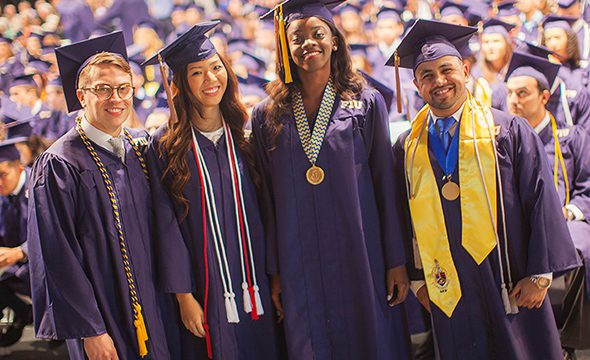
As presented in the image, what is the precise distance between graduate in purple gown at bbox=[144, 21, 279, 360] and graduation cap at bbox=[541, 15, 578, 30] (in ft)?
12.9

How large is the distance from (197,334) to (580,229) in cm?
254

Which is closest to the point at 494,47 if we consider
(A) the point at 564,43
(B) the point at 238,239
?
(A) the point at 564,43

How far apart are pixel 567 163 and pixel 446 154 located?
1.82m

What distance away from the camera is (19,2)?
33.0 ft

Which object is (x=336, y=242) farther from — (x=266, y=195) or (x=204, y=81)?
(x=204, y=81)

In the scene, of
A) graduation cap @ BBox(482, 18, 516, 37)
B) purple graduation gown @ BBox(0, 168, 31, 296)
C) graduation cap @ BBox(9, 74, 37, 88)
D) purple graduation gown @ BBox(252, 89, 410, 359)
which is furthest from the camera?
graduation cap @ BBox(9, 74, 37, 88)

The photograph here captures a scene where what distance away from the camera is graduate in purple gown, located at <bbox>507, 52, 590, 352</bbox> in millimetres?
3566

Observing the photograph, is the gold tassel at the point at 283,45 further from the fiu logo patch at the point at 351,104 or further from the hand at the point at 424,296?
the hand at the point at 424,296

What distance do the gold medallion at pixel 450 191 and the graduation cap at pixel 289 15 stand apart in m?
0.88

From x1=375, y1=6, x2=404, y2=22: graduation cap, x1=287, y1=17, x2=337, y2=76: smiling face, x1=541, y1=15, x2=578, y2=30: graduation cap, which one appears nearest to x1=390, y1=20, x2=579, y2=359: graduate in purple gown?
x1=287, y1=17, x2=337, y2=76: smiling face

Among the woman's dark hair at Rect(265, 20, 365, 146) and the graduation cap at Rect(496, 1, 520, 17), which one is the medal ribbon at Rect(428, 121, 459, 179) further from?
the graduation cap at Rect(496, 1, 520, 17)

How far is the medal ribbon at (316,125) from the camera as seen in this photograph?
267cm

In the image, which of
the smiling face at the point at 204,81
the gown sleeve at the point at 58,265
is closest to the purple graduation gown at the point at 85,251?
the gown sleeve at the point at 58,265

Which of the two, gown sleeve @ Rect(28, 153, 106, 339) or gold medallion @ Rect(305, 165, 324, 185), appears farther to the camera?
gold medallion @ Rect(305, 165, 324, 185)
